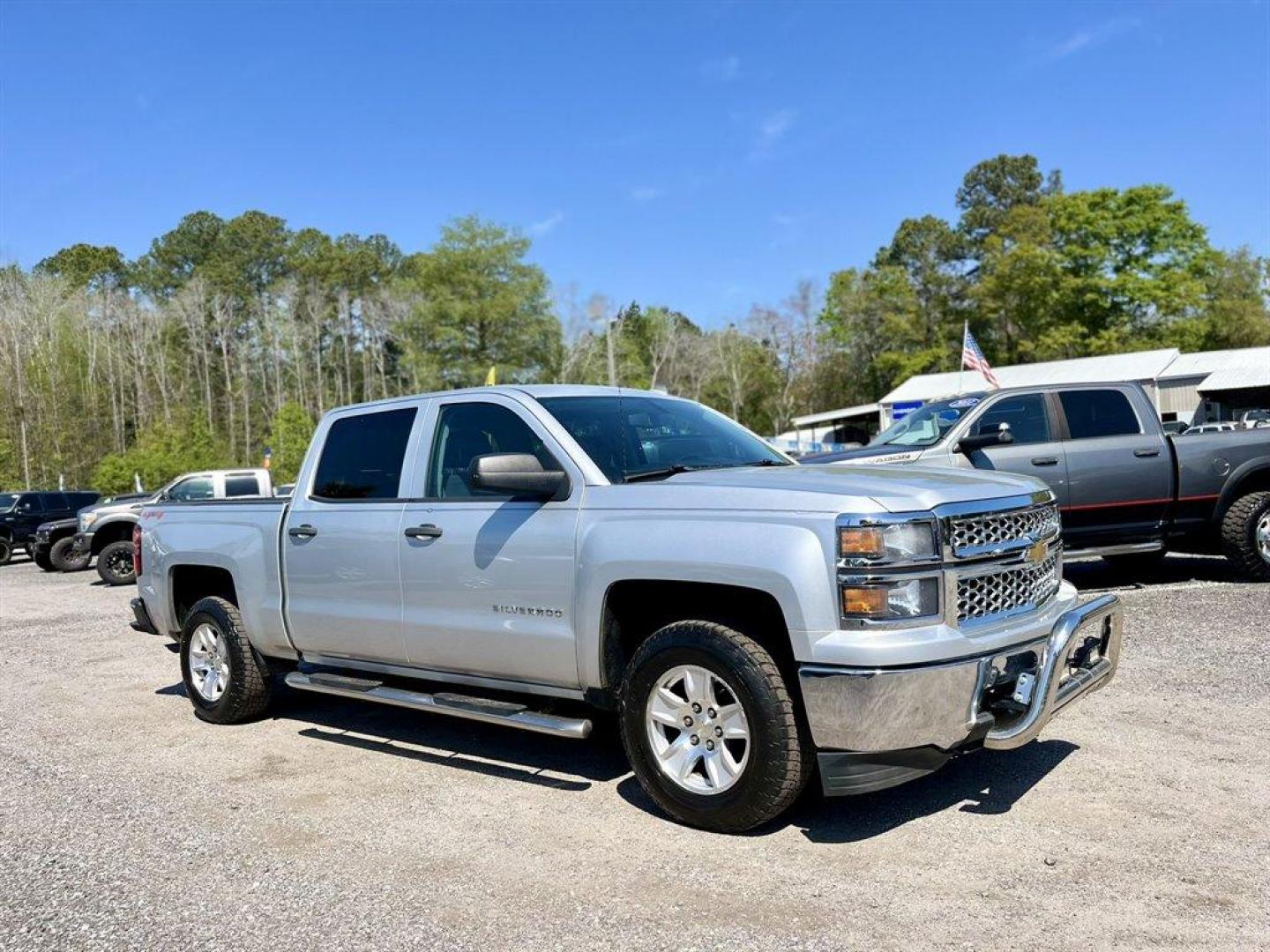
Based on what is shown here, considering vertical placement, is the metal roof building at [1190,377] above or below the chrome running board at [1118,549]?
above

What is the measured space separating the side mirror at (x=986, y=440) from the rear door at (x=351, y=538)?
222 inches

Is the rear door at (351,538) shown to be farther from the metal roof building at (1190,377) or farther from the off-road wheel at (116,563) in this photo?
the metal roof building at (1190,377)

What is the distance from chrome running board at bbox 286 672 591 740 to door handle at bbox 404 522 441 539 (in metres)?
0.80

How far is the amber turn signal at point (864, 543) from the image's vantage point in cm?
372

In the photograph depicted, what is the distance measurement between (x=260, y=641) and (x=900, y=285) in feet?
219

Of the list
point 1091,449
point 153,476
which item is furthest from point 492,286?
point 1091,449

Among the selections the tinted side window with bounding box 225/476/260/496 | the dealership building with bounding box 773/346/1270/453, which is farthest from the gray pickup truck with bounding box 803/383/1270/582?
the dealership building with bounding box 773/346/1270/453

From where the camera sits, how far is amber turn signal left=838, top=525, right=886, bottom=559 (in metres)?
3.72

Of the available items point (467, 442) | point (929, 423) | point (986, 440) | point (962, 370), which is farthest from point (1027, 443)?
point (962, 370)

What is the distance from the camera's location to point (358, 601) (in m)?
5.44

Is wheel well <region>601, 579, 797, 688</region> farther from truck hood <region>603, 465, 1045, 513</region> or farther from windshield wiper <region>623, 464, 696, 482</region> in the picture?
windshield wiper <region>623, 464, 696, 482</region>

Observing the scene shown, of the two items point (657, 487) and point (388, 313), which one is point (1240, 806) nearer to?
point (657, 487)

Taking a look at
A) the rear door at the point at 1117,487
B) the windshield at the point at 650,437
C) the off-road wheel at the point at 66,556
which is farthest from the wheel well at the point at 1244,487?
the off-road wheel at the point at 66,556

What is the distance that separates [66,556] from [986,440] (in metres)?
18.1
